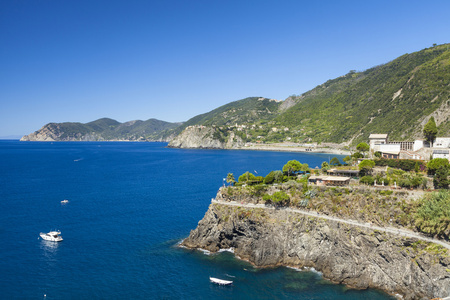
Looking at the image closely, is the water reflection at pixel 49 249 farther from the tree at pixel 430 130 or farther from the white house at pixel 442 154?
the tree at pixel 430 130

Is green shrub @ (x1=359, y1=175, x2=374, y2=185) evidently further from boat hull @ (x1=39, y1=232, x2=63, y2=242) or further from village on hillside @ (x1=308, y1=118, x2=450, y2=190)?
boat hull @ (x1=39, y1=232, x2=63, y2=242)

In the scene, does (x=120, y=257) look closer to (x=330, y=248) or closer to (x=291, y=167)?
(x=330, y=248)

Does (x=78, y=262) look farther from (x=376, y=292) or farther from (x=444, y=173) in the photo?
(x=444, y=173)

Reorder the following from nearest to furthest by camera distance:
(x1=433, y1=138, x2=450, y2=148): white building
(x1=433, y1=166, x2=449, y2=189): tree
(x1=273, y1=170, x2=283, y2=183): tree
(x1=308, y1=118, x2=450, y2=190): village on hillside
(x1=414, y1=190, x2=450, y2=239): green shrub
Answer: (x1=414, y1=190, x2=450, y2=239): green shrub → (x1=433, y1=166, x2=449, y2=189): tree → (x1=308, y1=118, x2=450, y2=190): village on hillside → (x1=273, y1=170, x2=283, y2=183): tree → (x1=433, y1=138, x2=450, y2=148): white building

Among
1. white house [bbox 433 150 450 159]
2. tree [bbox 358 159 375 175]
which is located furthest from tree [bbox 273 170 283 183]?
white house [bbox 433 150 450 159]

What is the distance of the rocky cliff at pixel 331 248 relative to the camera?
39.1m

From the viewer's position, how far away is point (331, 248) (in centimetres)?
4728

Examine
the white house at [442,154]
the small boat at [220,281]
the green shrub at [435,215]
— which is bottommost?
the small boat at [220,281]

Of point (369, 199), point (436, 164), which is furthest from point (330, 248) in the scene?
point (436, 164)

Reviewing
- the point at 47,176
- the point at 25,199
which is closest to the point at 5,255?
the point at 25,199

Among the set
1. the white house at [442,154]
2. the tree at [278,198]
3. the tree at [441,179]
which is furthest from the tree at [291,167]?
the white house at [442,154]

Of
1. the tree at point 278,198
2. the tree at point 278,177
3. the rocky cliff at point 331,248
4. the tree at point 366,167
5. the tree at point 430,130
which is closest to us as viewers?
the rocky cliff at point 331,248

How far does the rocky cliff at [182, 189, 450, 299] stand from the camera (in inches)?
1539

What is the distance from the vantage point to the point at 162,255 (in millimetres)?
51312
